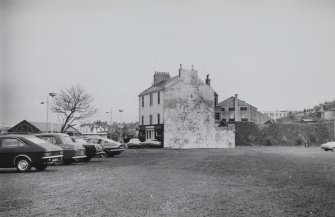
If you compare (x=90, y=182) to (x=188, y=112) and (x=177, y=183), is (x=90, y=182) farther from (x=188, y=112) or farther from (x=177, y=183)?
(x=188, y=112)

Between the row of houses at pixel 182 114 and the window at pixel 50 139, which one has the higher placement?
the row of houses at pixel 182 114

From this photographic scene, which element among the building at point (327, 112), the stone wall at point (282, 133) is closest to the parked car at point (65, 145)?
the stone wall at point (282, 133)

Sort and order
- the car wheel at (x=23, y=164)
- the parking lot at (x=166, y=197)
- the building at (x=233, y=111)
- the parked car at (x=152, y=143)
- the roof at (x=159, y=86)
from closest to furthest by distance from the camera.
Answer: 1. the parking lot at (x=166, y=197)
2. the car wheel at (x=23, y=164)
3. the parked car at (x=152, y=143)
4. the roof at (x=159, y=86)
5. the building at (x=233, y=111)

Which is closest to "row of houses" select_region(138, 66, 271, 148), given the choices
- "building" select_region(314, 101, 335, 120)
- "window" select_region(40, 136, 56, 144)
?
"window" select_region(40, 136, 56, 144)

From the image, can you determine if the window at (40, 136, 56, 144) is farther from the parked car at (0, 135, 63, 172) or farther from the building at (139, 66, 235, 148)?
the building at (139, 66, 235, 148)

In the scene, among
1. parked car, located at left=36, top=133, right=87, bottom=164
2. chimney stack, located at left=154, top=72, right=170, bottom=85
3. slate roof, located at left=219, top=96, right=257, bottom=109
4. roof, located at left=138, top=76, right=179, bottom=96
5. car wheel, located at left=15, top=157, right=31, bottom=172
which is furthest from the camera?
slate roof, located at left=219, top=96, right=257, bottom=109

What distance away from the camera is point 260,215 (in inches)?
278

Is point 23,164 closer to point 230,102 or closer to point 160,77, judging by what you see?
point 160,77

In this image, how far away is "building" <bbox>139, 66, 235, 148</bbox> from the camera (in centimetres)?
5697

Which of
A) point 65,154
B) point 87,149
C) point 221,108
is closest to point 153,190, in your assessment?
point 65,154

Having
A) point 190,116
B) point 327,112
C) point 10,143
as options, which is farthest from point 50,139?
point 327,112

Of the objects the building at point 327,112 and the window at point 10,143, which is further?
the building at point 327,112

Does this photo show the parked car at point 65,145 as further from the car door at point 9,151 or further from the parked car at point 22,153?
the car door at point 9,151

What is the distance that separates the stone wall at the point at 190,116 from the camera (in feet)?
187
